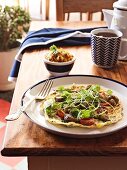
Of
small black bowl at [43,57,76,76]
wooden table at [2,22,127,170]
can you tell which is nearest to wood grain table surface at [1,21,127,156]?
wooden table at [2,22,127,170]

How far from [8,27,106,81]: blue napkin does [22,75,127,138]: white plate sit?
1.17 feet

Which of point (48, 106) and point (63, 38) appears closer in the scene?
point (48, 106)

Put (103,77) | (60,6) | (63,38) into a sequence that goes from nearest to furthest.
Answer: (103,77) → (63,38) → (60,6)

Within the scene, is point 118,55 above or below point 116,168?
above

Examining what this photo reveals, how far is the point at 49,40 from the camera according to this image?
1420 millimetres

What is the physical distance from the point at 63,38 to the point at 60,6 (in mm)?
510

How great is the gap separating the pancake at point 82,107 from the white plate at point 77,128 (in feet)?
0.04

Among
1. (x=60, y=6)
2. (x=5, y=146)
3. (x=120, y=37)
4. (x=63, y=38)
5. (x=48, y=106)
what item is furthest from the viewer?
(x=60, y=6)

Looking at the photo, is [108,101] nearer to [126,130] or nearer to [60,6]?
[126,130]

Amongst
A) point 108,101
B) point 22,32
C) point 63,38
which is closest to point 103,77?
point 108,101

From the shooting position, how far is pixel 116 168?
858 millimetres

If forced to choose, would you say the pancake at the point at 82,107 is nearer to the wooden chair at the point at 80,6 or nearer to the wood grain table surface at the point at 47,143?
the wood grain table surface at the point at 47,143

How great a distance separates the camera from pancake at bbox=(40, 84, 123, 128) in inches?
33.1

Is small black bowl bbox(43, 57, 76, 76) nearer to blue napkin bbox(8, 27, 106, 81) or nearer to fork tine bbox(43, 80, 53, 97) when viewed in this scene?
fork tine bbox(43, 80, 53, 97)
